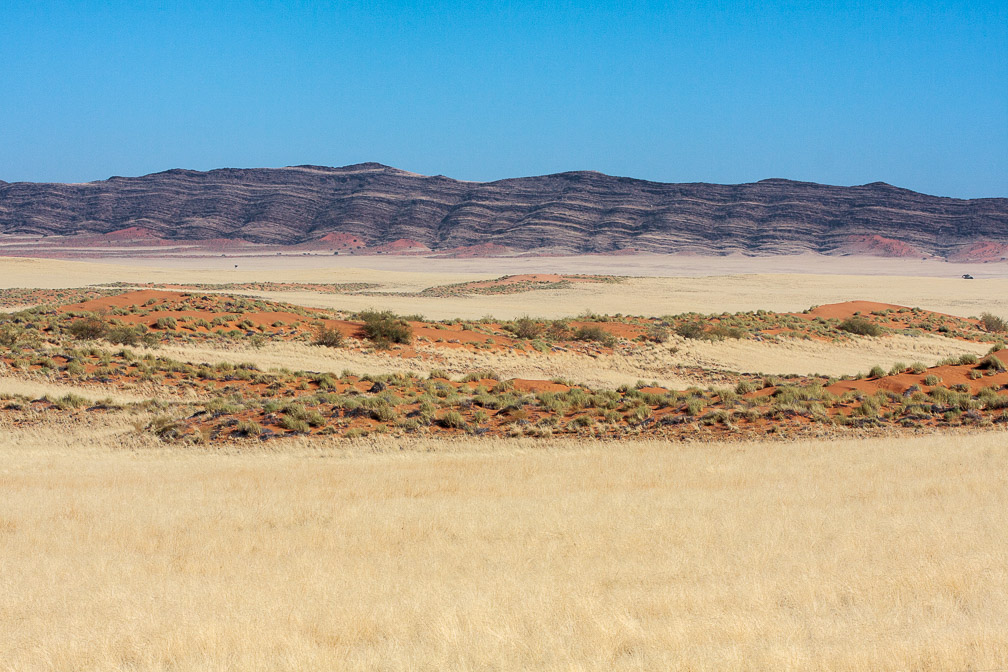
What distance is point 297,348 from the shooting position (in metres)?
31.5

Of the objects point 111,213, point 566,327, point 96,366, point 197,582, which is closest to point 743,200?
point 111,213

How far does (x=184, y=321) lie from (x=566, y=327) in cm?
1678

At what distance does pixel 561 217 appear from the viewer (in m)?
180

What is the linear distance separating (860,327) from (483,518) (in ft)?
119

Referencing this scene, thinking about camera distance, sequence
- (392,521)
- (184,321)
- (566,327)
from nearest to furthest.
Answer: (392,521) → (184,321) → (566,327)

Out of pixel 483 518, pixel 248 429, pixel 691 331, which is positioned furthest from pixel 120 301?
pixel 483 518

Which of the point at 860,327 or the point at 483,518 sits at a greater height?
the point at 860,327

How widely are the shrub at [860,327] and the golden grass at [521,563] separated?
2883 cm

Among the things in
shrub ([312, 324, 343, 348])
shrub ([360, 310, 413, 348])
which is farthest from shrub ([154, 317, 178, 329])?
shrub ([360, 310, 413, 348])

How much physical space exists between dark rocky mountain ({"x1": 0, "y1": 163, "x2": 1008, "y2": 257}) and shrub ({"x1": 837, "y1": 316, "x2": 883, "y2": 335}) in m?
120

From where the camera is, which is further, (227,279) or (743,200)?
(743,200)

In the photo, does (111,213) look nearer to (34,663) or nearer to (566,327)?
(566,327)

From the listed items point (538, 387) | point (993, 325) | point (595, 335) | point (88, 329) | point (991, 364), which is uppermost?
point (993, 325)

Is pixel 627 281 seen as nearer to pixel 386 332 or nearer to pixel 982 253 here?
pixel 386 332
